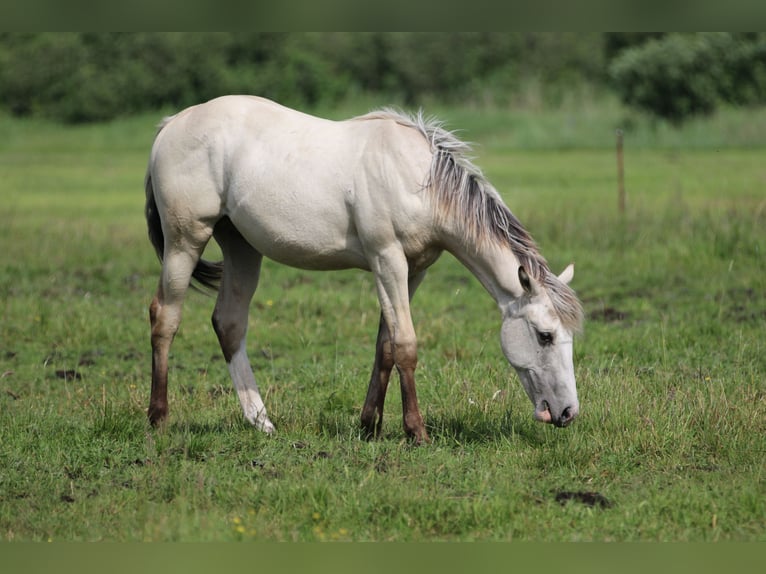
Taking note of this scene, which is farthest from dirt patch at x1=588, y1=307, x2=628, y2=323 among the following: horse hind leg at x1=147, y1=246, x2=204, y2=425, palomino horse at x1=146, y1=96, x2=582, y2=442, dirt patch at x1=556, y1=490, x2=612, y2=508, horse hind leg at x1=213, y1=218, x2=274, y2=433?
dirt patch at x1=556, y1=490, x2=612, y2=508

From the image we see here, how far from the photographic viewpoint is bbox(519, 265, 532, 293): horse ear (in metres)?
6.01

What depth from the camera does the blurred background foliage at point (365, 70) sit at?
26.7 meters

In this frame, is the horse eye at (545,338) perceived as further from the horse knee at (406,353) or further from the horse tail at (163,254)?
the horse tail at (163,254)

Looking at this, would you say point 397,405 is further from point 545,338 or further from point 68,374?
point 68,374

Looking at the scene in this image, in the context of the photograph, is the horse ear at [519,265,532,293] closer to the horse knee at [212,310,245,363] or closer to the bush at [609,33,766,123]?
the horse knee at [212,310,245,363]

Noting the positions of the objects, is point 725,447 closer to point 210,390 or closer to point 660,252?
point 210,390

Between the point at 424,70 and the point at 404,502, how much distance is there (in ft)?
93.5

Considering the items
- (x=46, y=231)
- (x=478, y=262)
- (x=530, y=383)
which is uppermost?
(x=478, y=262)

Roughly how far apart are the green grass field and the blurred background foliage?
40.7ft

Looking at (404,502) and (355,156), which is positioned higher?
(355,156)

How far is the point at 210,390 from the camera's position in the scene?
783 cm

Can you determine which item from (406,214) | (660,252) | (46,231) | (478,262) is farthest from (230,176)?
(46,231)

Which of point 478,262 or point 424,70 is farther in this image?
point 424,70

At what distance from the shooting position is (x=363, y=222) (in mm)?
6234
